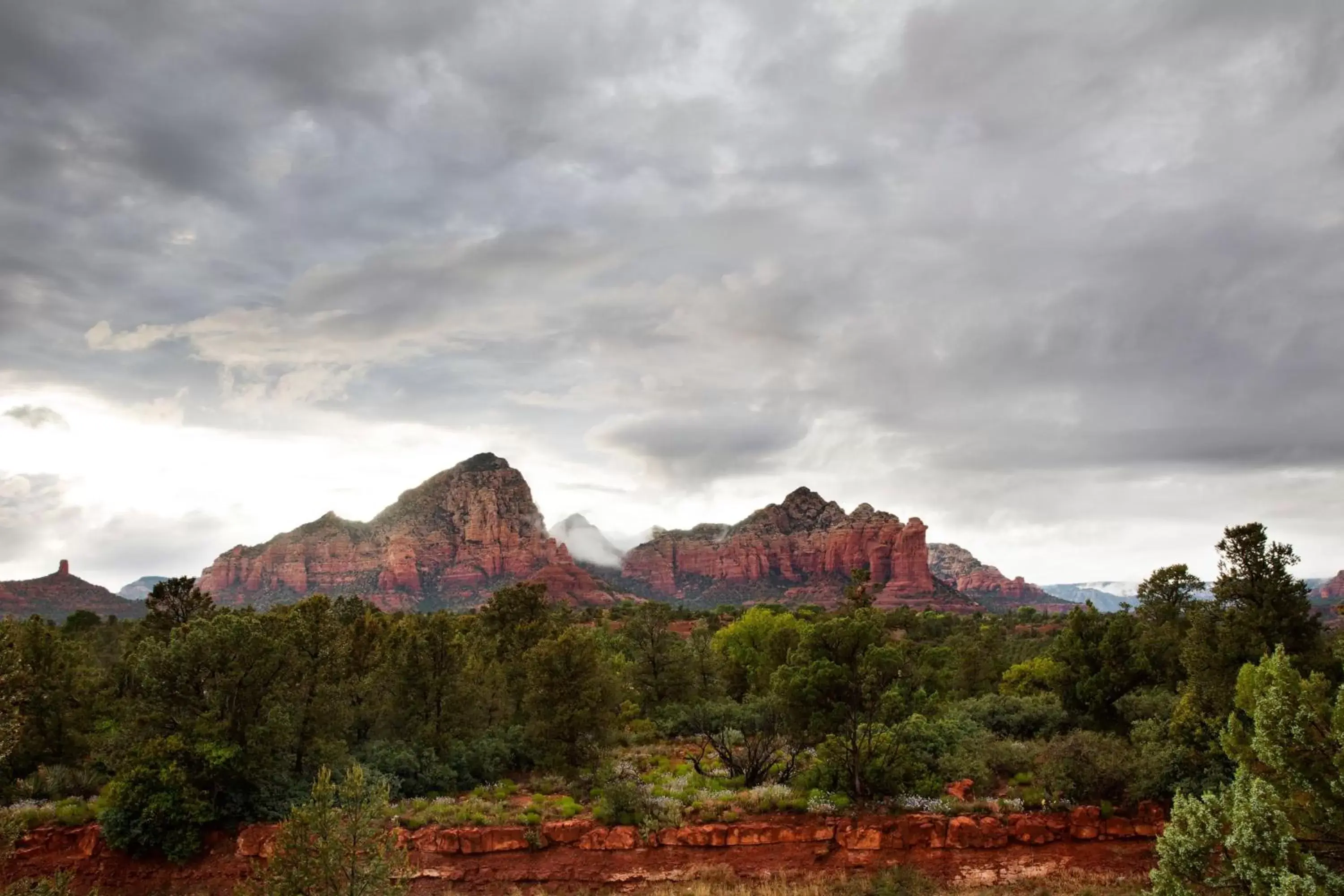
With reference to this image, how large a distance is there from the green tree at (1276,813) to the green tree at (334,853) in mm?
12640

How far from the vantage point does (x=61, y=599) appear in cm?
14725

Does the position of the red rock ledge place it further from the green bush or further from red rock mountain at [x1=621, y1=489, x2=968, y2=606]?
red rock mountain at [x1=621, y1=489, x2=968, y2=606]

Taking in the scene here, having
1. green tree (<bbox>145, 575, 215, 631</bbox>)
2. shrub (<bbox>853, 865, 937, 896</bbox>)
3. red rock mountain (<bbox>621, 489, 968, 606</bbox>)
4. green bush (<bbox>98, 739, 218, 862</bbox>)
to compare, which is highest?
red rock mountain (<bbox>621, 489, 968, 606</bbox>)

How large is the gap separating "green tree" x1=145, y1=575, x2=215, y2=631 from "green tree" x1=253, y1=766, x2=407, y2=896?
91.0ft

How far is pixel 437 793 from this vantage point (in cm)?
2664

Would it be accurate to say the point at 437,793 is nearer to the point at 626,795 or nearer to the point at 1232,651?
the point at 626,795

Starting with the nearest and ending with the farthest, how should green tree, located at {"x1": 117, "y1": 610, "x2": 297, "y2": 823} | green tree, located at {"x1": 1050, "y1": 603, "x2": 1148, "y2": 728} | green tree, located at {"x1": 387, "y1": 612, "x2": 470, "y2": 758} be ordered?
green tree, located at {"x1": 117, "y1": 610, "x2": 297, "y2": 823}, green tree, located at {"x1": 1050, "y1": 603, "x2": 1148, "y2": 728}, green tree, located at {"x1": 387, "y1": 612, "x2": 470, "y2": 758}

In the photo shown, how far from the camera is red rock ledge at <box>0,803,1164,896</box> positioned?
19.6m

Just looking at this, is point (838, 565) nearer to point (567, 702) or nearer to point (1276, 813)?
point (567, 702)

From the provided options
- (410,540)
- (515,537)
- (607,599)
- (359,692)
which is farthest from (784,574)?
(359,692)

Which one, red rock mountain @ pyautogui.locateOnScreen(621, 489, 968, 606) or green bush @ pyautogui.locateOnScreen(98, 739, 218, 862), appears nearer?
green bush @ pyautogui.locateOnScreen(98, 739, 218, 862)

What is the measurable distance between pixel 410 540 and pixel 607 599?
59.6 m

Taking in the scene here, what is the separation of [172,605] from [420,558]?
15050cm

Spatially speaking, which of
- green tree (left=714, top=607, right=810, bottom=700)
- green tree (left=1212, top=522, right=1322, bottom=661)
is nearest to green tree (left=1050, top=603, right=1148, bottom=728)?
green tree (left=1212, top=522, right=1322, bottom=661)
